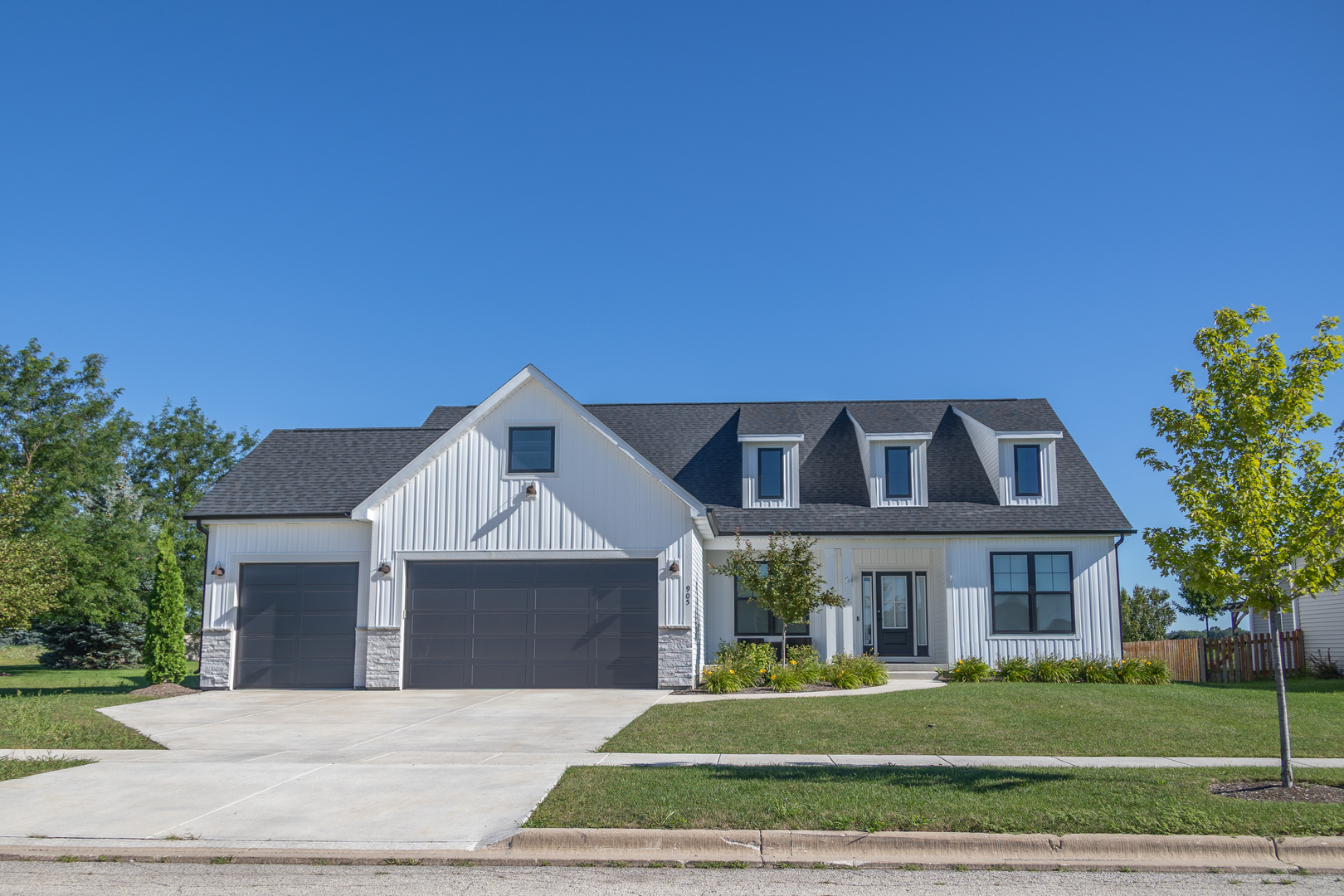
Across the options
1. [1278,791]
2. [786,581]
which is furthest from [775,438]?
[1278,791]

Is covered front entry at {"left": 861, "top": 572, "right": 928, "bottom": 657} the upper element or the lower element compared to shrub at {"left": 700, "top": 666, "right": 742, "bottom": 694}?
upper

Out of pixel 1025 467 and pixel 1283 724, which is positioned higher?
pixel 1025 467

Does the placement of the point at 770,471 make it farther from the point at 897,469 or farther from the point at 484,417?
the point at 484,417

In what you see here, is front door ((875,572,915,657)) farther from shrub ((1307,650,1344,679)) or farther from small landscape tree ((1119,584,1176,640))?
small landscape tree ((1119,584,1176,640))

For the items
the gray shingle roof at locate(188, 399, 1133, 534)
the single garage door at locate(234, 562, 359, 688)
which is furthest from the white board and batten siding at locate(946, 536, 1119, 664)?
the single garage door at locate(234, 562, 359, 688)

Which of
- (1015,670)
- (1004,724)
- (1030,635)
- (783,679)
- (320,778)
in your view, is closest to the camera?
(320,778)

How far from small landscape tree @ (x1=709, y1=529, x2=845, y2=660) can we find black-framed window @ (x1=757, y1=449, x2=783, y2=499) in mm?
3671

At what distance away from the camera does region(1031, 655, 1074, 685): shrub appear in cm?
2042

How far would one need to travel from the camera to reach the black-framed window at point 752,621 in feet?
76.9

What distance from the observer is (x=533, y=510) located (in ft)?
64.9

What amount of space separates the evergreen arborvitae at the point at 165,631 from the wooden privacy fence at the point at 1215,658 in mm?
21173

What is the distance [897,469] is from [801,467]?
2445 mm

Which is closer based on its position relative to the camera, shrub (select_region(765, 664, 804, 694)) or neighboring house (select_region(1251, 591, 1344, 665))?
shrub (select_region(765, 664, 804, 694))

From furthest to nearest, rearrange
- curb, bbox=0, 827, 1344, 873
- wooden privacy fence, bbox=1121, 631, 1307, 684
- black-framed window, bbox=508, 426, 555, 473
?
wooden privacy fence, bbox=1121, 631, 1307, 684
black-framed window, bbox=508, 426, 555, 473
curb, bbox=0, 827, 1344, 873
